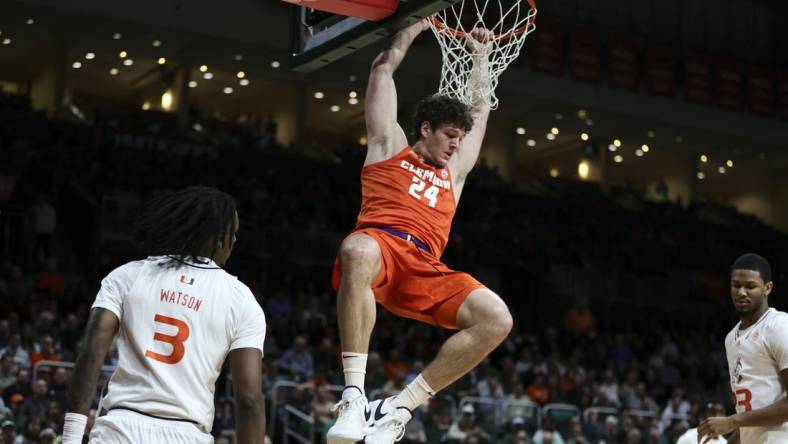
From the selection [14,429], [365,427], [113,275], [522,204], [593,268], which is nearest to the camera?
[113,275]

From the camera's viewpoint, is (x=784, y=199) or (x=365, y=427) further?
(x=784, y=199)

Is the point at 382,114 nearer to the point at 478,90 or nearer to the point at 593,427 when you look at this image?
the point at 478,90

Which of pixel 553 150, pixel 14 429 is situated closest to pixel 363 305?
pixel 14 429

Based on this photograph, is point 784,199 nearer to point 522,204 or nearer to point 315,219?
point 522,204

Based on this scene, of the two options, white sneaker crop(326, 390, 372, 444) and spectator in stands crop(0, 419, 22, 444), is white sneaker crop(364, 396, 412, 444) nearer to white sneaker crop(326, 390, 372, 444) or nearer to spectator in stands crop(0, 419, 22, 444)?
white sneaker crop(326, 390, 372, 444)

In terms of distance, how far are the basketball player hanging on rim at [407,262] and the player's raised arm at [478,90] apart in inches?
0.6

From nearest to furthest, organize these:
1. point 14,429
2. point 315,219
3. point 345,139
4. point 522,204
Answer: point 14,429, point 315,219, point 522,204, point 345,139

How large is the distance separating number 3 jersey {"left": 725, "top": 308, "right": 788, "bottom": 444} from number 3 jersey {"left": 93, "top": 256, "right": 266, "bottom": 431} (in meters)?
3.78

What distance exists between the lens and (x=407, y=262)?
6.59 metres

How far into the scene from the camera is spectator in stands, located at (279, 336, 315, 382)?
16.5 meters

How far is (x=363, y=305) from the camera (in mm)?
6270

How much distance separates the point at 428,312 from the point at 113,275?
2.66 m

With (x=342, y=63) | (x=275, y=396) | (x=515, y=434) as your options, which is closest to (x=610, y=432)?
(x=515, y=434)

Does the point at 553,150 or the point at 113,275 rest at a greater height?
the point at 553,150
